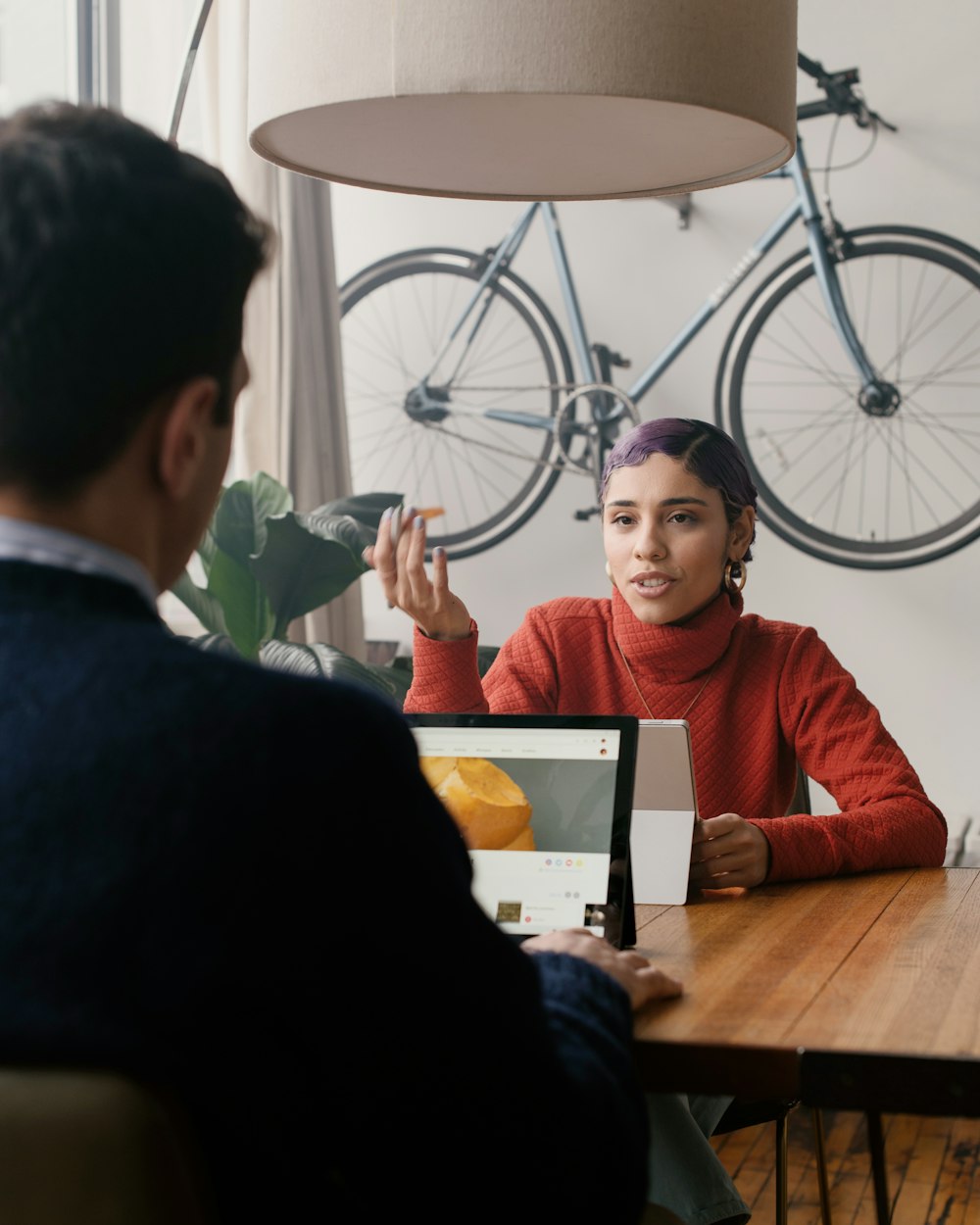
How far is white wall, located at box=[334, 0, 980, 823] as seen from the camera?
11.0 ft

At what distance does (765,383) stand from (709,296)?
0.26 meters

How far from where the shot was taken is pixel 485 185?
145cm

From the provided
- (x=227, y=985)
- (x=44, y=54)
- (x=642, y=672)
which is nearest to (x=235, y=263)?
(x=227, y=985)

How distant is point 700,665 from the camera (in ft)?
5.45

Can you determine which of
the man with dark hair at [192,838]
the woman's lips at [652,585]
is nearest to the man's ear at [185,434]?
the man with dark hair at [192,838]

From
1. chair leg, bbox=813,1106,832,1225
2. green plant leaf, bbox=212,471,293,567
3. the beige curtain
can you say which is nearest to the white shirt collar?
chair leg, bbox=813,1106,832,1225

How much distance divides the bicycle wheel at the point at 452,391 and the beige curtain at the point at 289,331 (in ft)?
0.94

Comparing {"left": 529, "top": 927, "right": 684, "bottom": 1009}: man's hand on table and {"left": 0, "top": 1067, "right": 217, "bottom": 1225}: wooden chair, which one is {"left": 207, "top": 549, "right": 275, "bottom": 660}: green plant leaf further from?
{"left": 0, "top": 1067, "right": 217, "bottom": 1225}: wooden chair

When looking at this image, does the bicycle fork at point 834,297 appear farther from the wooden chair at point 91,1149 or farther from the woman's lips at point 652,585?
the wooden chair at point 91,1149

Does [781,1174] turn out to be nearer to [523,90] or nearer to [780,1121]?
[780,1121]

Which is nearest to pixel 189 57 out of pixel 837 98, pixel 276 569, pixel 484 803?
pixel 276 569

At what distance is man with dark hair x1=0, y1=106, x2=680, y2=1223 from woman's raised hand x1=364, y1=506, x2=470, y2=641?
0.60 metres

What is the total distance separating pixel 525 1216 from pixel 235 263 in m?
0.47

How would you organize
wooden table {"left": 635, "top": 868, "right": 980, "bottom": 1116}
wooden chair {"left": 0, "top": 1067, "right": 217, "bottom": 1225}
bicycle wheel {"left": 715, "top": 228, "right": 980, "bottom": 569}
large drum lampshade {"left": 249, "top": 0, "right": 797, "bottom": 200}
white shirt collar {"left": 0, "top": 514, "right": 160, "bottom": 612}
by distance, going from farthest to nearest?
1. bicycle wheel {"left": 715, "top": 228, "right": 980, "bottom": 569}
2. large drum lampshade {"left": 249, "top": 0, "right": 797, "bottom": 200}
3. wooden table {"left": 635, "top": 868, "right": 980, "bottom": 1116}
4. white shirt collar {"left": 0, "top": 514, "right": 160, "bottom": 612}
5. wooden chair {"left": 0, "top": 1067, "right": 217, "bottom": 1225}
